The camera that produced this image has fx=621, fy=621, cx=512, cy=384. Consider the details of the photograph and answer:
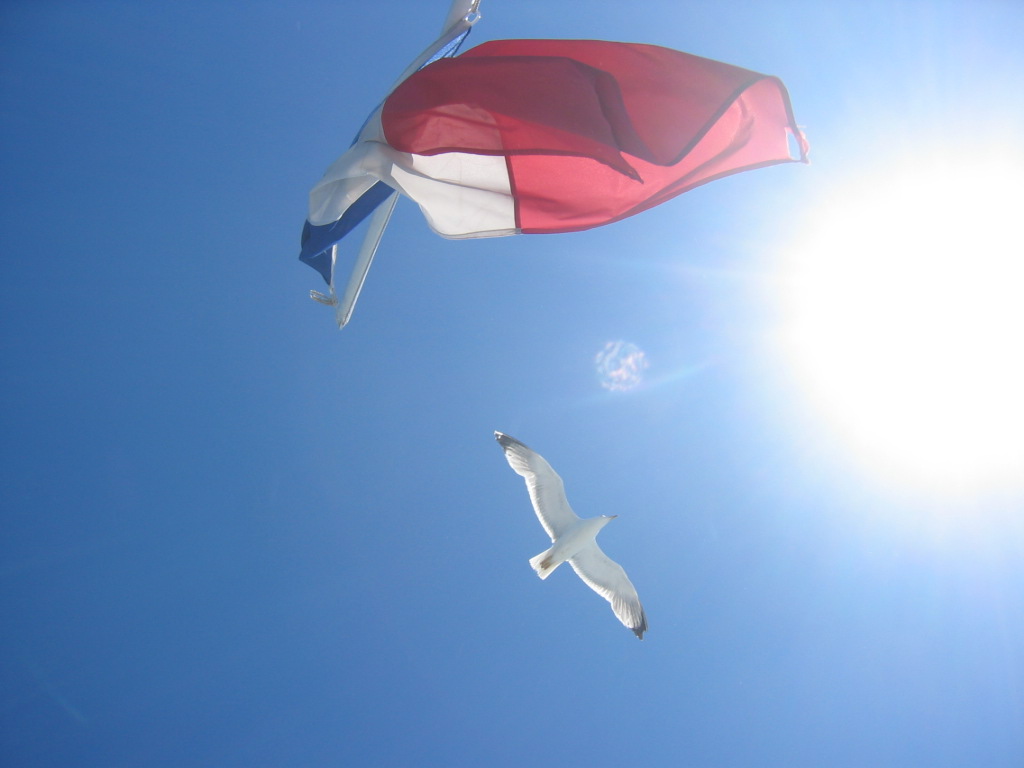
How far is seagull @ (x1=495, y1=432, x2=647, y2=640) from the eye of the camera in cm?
1272

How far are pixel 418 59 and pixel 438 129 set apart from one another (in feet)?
3.84

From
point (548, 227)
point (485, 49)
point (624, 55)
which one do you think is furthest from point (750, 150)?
point (485, 49)

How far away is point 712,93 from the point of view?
5.68 m

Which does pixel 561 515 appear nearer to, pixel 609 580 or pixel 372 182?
pixel 609 580

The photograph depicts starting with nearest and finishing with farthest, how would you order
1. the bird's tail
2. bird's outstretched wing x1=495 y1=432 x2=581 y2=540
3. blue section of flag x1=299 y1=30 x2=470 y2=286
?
blue section of flag x1=299 y1=30 x2=470 y2=286 → the bird's tail → bird's outstretched wing x1=495 y1=432 x2=581 y2=540

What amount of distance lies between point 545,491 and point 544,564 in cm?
154

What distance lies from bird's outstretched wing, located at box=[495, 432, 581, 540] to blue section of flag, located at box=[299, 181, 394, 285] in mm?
7151

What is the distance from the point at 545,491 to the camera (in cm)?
1291

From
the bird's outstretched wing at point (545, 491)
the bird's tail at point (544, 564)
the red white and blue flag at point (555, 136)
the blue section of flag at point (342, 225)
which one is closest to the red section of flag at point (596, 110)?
the red white and blue flag at point (555, 136)

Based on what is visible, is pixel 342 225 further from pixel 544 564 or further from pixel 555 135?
pixel 544 564

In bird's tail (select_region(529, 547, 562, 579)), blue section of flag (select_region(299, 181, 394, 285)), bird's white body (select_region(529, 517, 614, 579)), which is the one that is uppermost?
bird's white body (select_region(529, 517, 614, 579))

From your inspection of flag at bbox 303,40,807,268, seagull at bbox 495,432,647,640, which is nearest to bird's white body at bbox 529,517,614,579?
seagull at bbox 495,432,647,640

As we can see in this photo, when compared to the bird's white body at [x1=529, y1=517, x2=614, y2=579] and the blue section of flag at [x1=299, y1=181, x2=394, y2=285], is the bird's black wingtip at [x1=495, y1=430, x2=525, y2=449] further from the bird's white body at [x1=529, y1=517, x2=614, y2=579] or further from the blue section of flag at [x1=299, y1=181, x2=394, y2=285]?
the blue section of flag at [x1=299, y1=181, x2=394, y2=285]

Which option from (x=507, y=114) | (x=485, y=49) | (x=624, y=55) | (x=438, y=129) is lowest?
(x=438, y=129)
